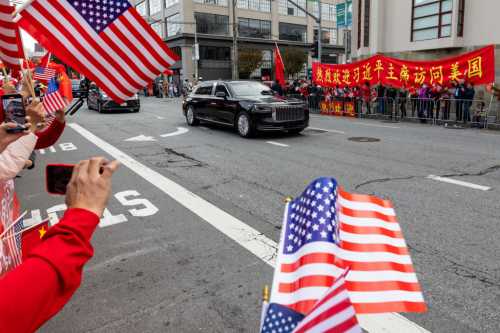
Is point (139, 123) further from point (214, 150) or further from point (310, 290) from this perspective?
point (310, 290)

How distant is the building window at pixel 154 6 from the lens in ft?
196

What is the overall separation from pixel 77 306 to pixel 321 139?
9333mm

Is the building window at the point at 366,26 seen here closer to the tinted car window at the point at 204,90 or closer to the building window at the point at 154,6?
the tinted car window at the point at 204,90

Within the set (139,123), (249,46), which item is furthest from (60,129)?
(249,46)

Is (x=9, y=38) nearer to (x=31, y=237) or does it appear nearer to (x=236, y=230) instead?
(x=31, y=237)

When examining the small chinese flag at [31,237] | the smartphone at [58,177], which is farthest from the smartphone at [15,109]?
the smartphone at [58,177]

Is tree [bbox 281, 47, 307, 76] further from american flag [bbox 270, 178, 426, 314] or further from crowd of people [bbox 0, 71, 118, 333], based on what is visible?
crowd of people [bbox 0, 71, 118, 333]

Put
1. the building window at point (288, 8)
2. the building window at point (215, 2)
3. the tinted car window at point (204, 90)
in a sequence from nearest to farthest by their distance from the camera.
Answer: the tinted car window at point (204, 90)
the building window at point (215, 2)
the building window at point (288, 8)

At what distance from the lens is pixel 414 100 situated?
16.6m

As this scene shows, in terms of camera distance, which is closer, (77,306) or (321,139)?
(77,306)

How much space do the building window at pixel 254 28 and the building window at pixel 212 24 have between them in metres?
2.23

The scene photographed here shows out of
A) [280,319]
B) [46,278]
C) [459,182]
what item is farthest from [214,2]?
[280,319]

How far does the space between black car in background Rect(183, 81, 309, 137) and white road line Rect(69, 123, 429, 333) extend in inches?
168

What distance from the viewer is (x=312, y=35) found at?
65938 mm
